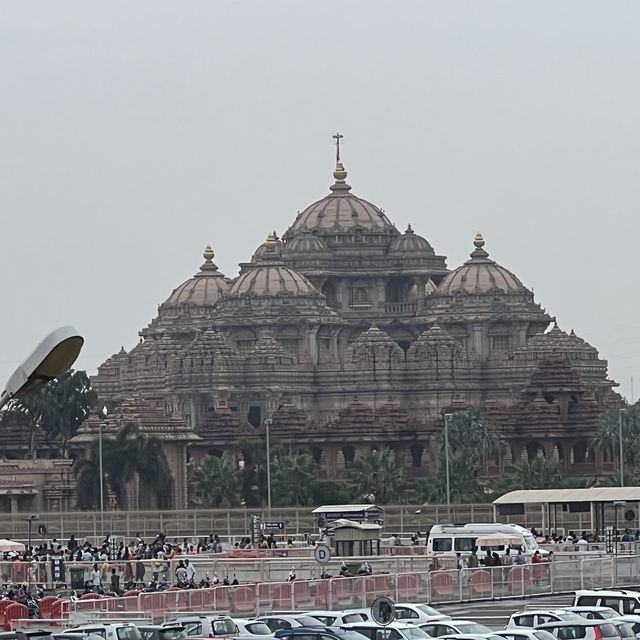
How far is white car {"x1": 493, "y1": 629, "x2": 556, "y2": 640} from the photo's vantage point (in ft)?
124

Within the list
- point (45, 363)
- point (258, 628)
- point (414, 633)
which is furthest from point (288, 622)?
point (45, 363)

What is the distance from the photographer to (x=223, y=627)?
40.1m

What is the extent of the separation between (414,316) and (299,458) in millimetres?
70607

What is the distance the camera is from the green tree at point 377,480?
126000 millimetres

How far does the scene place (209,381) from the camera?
583 ft

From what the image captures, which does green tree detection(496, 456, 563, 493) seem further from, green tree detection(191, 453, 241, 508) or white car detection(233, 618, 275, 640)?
white car detection(233, 618, 275, 640)

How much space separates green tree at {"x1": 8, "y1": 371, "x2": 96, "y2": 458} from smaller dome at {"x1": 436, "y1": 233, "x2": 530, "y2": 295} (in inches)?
2060

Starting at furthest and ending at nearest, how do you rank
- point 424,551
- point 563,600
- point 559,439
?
point 559,439
point 424,551
point 563,600

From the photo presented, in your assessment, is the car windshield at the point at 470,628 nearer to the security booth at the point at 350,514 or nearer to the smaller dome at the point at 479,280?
the security booth at the point at 350,514

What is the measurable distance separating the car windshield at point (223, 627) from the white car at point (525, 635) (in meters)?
4.11

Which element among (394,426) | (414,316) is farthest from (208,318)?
(394,426)

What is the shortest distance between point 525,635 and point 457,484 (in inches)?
3295

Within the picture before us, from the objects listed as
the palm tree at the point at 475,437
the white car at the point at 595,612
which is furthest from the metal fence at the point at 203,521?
the white car at the point at 595,612

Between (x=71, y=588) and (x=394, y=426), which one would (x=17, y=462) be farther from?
(x=71, y=588)
